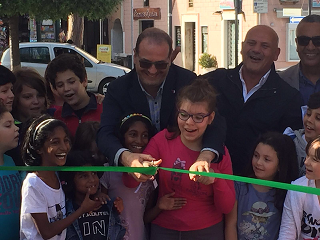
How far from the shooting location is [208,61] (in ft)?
82.4

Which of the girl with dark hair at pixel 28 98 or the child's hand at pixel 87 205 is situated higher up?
the girl with dark hair at pixel 28 98

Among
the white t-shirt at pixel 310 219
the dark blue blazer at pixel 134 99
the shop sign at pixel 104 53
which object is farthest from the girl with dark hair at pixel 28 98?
Answer: the shop sign at pixel 104 53

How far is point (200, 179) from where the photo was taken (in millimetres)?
2836

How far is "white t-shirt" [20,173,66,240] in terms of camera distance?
9.91 feet

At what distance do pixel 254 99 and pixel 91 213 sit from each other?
4.75 ft

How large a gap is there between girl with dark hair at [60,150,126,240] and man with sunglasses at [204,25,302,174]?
0.95 metres

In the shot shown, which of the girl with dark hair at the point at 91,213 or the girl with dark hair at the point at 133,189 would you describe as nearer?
the girl with dark hair at the point at 91,213

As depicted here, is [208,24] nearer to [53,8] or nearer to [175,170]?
[53,8]

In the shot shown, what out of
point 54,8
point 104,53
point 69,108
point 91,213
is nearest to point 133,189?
point 91,213

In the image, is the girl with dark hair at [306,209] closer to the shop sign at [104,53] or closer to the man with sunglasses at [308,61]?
the man with sunglasses at [308,61]

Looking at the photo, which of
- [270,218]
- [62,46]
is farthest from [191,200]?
[62,46]

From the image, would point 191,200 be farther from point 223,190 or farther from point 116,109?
point 116,109

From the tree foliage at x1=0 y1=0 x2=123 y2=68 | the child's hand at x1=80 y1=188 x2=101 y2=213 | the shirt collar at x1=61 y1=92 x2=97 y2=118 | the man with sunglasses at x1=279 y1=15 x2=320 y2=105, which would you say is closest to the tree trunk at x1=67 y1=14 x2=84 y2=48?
the tree foliage at x1=0 y1=0 x2=123 y2=68

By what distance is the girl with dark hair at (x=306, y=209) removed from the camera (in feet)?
10.3
